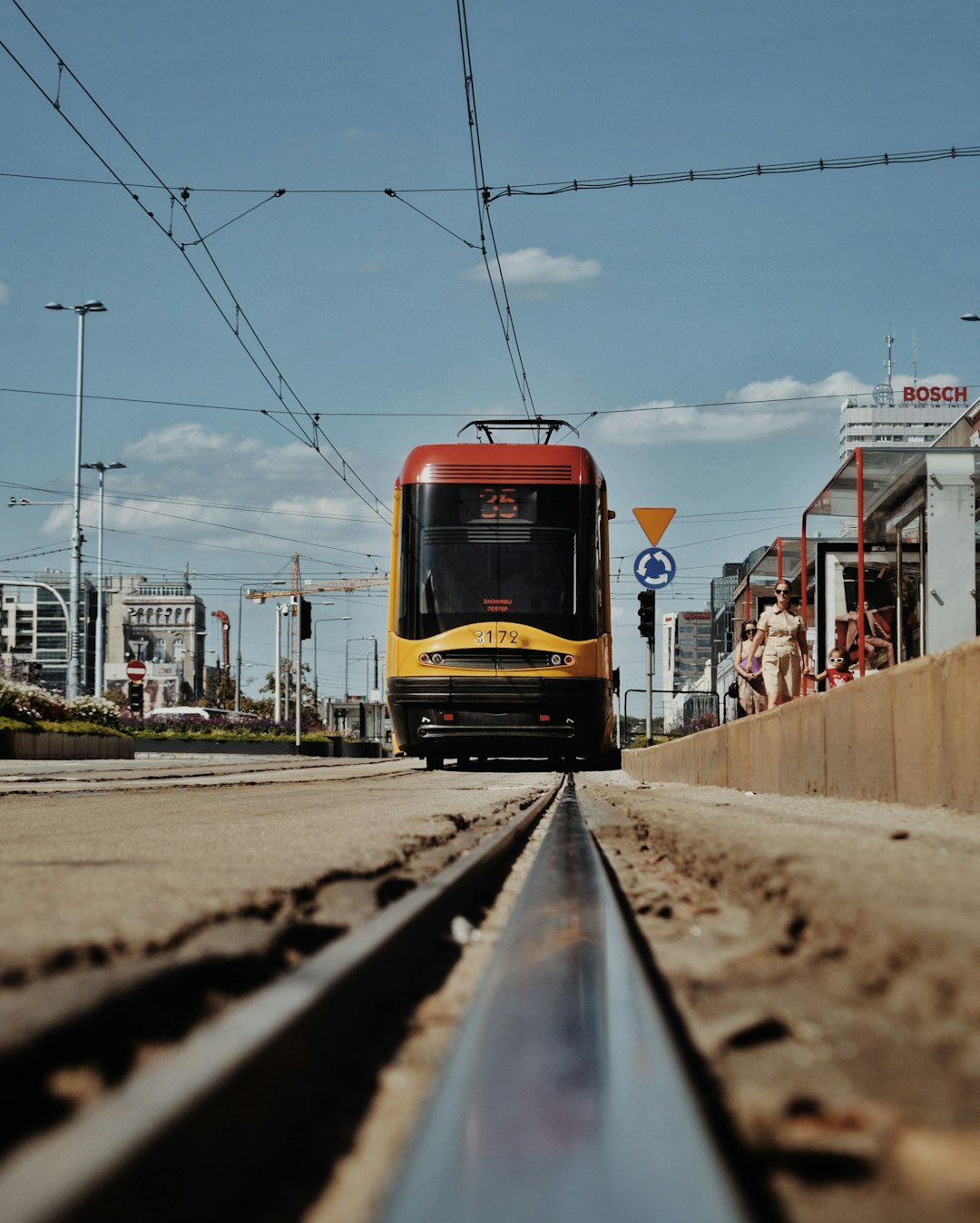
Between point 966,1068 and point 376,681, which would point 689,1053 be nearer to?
point 966,1068

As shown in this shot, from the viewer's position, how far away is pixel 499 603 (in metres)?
15.7

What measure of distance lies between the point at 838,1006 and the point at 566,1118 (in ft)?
1.85

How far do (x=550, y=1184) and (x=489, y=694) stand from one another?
14.4 meters

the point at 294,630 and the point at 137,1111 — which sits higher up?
the point at 294,630

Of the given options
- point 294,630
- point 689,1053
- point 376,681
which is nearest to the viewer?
point 689,1053

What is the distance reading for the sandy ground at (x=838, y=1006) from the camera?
99 centimetres

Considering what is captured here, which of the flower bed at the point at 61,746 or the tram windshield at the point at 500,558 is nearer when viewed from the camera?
the tram windshield at the point at 500,558

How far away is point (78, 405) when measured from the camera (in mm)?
48406

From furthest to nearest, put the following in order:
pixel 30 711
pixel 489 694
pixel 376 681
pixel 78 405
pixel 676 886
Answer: pixel 376 681 < pixel 78 405 < pixel 30 711 < pixel 489 694 < pixel 676 886

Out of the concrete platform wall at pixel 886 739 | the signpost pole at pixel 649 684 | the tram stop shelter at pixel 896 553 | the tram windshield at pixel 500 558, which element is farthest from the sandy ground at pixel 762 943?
the signpost pole at pixel 649 684

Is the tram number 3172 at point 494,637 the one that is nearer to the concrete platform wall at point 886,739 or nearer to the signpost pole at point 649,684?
the signpost pole at point 649,684

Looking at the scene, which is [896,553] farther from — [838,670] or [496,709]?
[496,709]

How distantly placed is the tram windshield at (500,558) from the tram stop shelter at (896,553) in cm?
258

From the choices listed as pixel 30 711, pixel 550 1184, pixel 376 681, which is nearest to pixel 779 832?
pixel 550 1184
